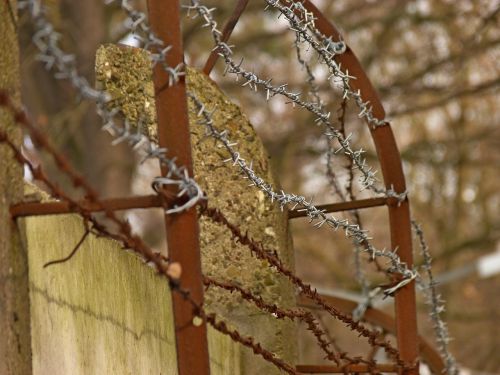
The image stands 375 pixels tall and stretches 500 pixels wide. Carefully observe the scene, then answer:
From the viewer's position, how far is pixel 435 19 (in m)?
7.11

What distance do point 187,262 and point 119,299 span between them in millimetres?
300

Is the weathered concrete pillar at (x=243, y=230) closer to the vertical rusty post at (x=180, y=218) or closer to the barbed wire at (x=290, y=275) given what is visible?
the barbed wire at (x=290, y=275)

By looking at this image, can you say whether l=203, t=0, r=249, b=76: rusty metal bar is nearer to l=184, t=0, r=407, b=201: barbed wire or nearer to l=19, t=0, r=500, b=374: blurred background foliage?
l=184, t=0, r=407, b=201: barbed wire

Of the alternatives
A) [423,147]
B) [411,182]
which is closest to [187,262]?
[423,147]

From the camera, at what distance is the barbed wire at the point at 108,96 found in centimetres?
101

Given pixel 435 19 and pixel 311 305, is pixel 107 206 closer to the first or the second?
pixel 311 305

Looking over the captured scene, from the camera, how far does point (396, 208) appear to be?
1.98 metres

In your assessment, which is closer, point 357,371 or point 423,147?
point 357,371

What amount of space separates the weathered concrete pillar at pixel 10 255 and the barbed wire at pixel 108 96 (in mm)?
184

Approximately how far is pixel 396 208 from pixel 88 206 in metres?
0.91

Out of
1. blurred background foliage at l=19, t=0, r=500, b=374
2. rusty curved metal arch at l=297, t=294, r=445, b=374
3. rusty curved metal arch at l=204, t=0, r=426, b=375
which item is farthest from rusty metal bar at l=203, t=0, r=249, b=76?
blurred background foliage at l=19, t=0, r=500, b=374

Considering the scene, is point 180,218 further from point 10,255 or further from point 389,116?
point 389,116

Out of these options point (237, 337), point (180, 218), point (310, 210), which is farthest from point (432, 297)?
point (180, 218)

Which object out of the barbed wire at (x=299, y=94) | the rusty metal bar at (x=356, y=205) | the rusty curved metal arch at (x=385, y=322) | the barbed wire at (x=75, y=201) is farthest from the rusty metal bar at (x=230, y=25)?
the rusty curved metal arch at (x=385, y=322)
